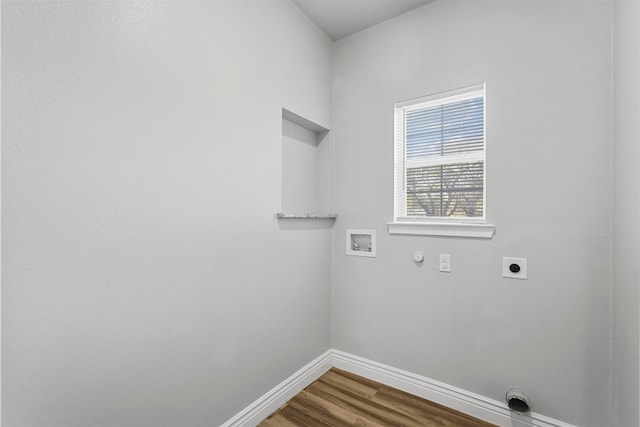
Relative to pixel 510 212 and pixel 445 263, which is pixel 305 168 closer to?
pixel 445 263

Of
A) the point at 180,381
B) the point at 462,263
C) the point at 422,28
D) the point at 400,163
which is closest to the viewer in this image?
the point at 180,381

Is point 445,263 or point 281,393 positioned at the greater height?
point 445,263

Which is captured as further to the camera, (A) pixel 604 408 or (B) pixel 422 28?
(B) pixel 422 28

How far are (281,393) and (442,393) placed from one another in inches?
41.5

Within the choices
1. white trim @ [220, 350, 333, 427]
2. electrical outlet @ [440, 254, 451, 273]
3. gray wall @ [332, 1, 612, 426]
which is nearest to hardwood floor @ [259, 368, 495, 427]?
white trim @ [220, 350, 333, 427]

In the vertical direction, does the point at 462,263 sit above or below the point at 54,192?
below

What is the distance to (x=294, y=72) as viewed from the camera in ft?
6.43

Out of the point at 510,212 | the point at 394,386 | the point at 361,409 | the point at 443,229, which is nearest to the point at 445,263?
the point at 443,229

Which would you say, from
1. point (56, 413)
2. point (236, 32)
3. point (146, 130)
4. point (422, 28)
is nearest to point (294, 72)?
point (236, 32)

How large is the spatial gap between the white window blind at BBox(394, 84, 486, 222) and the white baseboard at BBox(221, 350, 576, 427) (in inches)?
43.9

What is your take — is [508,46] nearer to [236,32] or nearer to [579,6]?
[579,6]

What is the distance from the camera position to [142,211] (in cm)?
116

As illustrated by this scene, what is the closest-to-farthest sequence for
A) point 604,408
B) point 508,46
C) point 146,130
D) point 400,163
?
point 146,130, point 604,408, point 508,46, point 400,163

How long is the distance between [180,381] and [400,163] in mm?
1862
